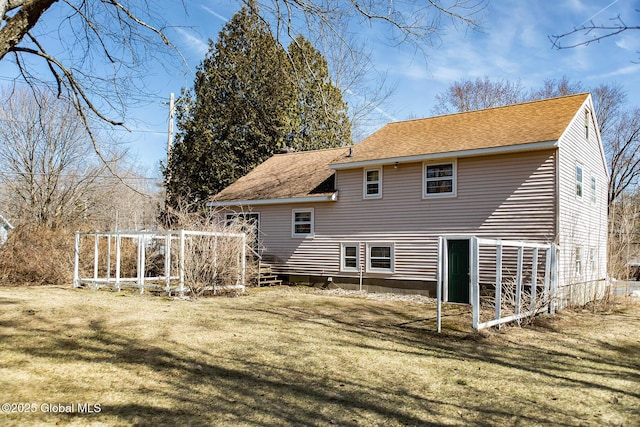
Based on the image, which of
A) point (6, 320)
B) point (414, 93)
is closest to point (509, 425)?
point (6, 320)

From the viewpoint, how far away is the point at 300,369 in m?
6.43

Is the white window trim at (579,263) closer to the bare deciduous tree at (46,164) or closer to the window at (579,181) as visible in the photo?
the window at (579,181)

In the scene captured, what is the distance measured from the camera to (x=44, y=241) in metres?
16.8

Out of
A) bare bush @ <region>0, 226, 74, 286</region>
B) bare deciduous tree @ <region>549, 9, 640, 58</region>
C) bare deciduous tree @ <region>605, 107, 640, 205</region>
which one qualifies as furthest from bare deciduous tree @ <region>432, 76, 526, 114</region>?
bare deciduous tree @ <region>549, 9, 640, 58</region>

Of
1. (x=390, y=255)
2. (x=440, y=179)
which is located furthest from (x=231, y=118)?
(x=440, y=179)

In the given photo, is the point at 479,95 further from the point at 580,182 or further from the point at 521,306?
the point at 521,306

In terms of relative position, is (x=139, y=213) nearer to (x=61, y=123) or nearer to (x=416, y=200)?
(x=61, y=123)

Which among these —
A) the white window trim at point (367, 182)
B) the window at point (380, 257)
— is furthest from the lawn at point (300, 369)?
the white window trim at point (367, 182)

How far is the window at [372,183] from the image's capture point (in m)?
16.1

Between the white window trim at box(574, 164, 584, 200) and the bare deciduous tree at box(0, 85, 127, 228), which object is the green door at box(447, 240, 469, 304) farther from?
the bare deciduous tree at box(0, 85, 127, 228)

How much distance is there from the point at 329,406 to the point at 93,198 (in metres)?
25.1

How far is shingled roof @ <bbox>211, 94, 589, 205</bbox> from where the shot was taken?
14008mm

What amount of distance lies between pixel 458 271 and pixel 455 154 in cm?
351

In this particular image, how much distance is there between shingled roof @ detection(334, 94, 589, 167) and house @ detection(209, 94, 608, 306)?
0.15 ft
